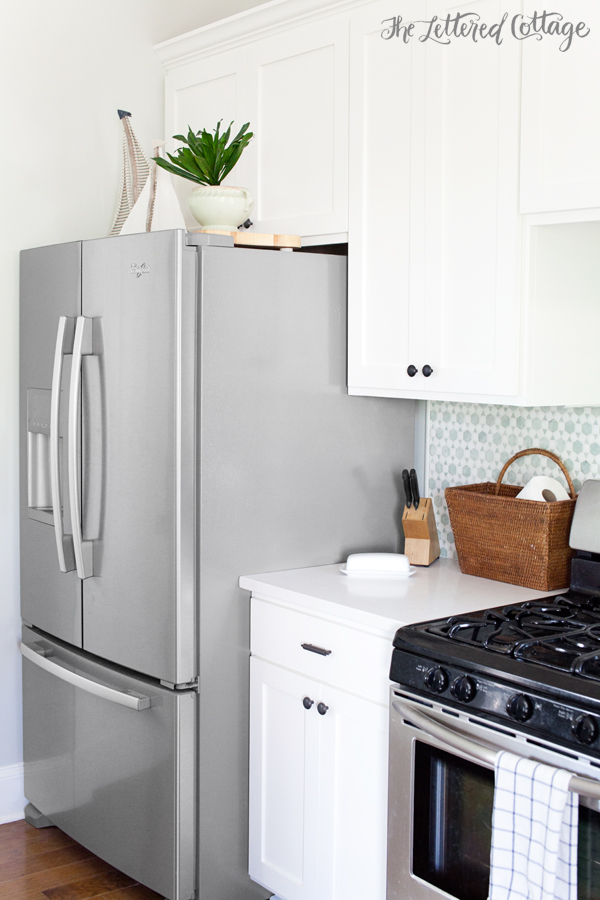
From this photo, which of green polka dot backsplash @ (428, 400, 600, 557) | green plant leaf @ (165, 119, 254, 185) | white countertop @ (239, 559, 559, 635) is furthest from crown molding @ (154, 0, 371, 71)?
white countertop @ (239, 559, 559, 635)

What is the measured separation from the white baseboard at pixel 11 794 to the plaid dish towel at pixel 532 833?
1.85m

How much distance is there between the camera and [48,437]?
8.95ft

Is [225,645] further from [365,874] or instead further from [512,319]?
[512,319]

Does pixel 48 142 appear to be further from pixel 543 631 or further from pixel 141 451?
pixel 543 631

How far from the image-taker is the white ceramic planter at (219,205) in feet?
8.04

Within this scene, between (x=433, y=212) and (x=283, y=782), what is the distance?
4.68 ft

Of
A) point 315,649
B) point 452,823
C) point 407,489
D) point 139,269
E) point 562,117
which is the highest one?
point 562,117

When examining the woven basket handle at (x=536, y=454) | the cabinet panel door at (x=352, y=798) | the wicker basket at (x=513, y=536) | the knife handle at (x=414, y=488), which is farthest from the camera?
the knife handle at (x=414, y=488)

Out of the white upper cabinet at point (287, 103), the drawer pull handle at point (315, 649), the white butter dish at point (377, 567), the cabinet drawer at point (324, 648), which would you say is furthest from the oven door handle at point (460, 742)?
the white upper cabinet at point (287, 103)

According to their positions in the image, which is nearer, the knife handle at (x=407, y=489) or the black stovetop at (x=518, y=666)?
the black stovetop at (x=518, y=666)

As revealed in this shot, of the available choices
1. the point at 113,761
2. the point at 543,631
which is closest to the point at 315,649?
the point at 543,631

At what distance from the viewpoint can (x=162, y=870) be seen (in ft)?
7.63

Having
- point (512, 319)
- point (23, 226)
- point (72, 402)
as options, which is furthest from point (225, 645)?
point (23, 226)

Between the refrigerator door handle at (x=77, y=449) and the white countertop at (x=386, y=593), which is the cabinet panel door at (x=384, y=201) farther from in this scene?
the refrigerator door handle at (x=77, y=449)
